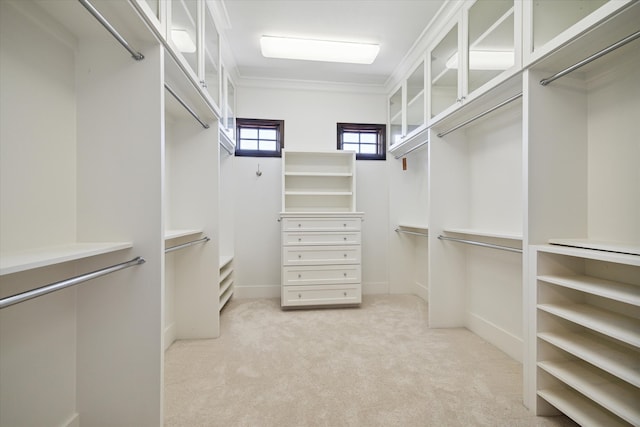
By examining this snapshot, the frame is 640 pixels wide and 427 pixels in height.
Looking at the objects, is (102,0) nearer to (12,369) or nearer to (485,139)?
(12,369)

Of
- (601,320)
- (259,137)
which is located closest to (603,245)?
(601,320)

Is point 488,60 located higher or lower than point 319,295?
higher

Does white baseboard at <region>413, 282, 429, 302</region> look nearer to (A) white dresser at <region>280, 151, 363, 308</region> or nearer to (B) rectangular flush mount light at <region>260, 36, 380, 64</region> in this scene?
(A) white dresser at <region>280, 151, 363, 308</region>

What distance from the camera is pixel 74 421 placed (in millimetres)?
1255

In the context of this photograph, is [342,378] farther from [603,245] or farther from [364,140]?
[364,140]

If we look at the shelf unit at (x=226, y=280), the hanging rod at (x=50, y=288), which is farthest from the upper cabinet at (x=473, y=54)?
the shelf unit at (x=226, y=280)

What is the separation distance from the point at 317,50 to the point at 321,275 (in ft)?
7.77

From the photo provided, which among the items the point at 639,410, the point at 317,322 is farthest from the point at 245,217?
the point at 639,410

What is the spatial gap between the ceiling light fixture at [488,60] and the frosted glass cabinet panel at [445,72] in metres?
0.05

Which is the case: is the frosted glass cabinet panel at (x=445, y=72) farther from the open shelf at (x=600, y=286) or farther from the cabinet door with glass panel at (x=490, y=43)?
the open shelf at (x=600, y=286)

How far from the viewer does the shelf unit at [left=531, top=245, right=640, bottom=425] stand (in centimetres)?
115

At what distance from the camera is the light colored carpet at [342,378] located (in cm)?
145

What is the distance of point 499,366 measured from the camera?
192 centimetres

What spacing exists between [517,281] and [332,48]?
2669 mm
